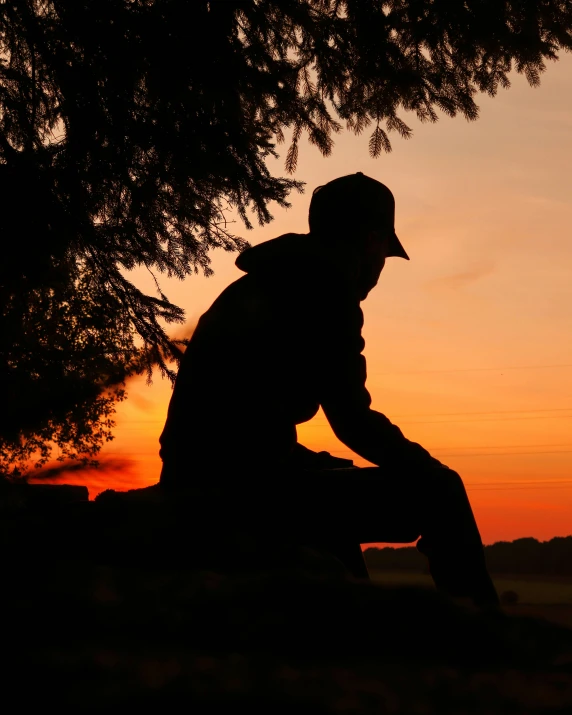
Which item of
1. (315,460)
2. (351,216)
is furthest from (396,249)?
(315,460)

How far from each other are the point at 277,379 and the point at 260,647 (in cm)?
162

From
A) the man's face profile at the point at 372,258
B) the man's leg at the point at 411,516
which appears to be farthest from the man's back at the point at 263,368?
the man's face profile at the point at 372,258

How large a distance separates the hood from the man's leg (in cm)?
84

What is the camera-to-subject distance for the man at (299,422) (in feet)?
10.6

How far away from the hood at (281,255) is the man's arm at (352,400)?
0.81 ft

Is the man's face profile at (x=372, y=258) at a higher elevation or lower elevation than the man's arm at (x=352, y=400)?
higher

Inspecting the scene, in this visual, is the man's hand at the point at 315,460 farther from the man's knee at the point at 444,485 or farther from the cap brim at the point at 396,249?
the cap brim at the point at 396,249

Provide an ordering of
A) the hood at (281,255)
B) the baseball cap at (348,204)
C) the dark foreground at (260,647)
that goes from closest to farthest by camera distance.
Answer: the dark foreground at (260,647) < the hood at (281,255) < the baseball cap at (348,204)

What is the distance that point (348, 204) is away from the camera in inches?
148

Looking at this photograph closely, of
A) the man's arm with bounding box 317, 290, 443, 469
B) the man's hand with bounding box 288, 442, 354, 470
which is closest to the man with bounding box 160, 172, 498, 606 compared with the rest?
the man's arm with bounding box 317, 290, 443, 469

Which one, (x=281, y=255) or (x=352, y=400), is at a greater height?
(x=281, y=255)

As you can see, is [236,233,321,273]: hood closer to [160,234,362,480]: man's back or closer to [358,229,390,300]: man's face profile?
[160,234,362,480]: man's back

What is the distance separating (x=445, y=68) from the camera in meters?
7.33

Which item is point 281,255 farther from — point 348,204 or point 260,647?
point 260,647
